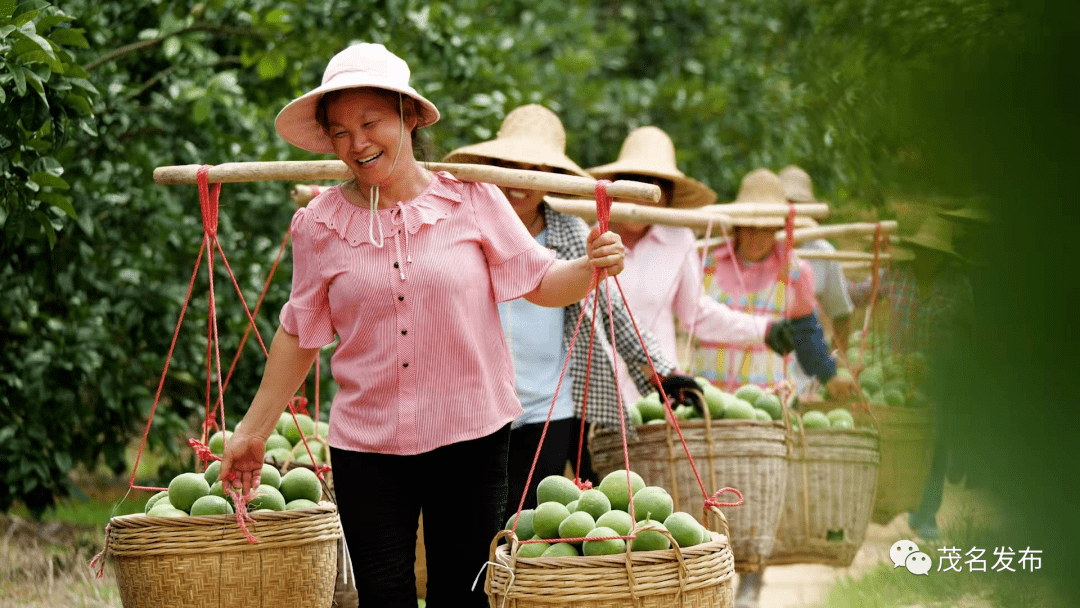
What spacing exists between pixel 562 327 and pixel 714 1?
7026 millimetres

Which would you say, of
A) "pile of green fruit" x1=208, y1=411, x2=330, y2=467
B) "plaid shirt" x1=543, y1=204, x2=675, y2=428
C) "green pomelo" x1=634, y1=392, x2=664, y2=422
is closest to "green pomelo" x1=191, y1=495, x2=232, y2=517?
"pile of green fruit" x1=208, y1=411, x2=330, y2=467

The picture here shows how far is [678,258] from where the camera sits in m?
4.51

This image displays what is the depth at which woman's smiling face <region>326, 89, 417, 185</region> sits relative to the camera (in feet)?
8.30

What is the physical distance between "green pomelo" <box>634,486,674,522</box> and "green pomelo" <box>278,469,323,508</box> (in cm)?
95

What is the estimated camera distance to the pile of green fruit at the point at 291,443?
3545 millimetres

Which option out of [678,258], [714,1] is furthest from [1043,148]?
[714,1]

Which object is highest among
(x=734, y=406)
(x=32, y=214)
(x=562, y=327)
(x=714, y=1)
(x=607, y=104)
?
(x=714, y=1)

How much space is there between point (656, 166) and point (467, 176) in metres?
2.27

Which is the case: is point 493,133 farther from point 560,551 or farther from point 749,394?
point 560,551

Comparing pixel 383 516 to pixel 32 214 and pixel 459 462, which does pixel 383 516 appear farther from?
pixel 32 214

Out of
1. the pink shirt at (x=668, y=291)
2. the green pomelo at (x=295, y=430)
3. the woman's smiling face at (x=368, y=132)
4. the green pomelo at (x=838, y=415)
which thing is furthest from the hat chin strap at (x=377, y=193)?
the green pomelo at (x=838, y=415)

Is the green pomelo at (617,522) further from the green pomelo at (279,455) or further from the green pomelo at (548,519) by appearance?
the green pomelo at (279,455)

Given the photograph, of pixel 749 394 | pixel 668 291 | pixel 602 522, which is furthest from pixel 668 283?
pixel 602 522

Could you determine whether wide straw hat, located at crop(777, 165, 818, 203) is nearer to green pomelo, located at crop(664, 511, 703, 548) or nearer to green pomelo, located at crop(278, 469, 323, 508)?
green pomelo, located at crop(278, 469, 323, 508)
